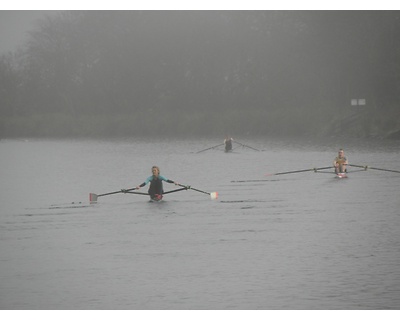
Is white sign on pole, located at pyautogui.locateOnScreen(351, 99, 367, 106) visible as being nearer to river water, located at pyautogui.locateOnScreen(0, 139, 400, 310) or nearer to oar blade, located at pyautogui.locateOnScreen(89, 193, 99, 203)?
river water, located at pyautogui.locateOnScreen(0, 139, 400, 310)

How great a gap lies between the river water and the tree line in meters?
24.4

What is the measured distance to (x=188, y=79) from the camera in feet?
276

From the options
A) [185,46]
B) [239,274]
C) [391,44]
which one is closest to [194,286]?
[239,274]

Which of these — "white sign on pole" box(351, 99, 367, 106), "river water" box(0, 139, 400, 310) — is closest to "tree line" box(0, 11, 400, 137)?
"white sign on pole" box(351, 99, 367, 106)

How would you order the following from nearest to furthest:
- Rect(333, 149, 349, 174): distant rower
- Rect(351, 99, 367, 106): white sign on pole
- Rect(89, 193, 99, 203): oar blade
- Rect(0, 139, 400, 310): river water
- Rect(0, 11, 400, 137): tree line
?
Rect(0, 139, 400, 310): river water, Rect(89, 193, 99, 203): oar blade, Rect(333, 149, 349, 174): distant rower, Rect(351, 99, 367, 106): white sign on pole, Rect(0, 11, 400, 137): tree line

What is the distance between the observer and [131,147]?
70312mm

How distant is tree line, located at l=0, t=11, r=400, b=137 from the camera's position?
2785 inches

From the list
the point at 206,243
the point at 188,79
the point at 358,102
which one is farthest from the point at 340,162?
the point at 188,79

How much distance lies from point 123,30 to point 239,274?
62.6 meters

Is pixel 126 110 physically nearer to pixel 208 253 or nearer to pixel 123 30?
pixel 123 30

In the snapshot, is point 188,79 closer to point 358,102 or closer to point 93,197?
point 358,102

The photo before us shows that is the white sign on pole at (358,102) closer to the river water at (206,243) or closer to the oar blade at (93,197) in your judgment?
the river water at (206,243)

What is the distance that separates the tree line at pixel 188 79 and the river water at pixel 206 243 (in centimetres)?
2442

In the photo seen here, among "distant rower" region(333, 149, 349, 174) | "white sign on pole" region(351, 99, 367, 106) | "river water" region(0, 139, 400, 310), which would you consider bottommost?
"river water" region(0, 139, 400, 310)
